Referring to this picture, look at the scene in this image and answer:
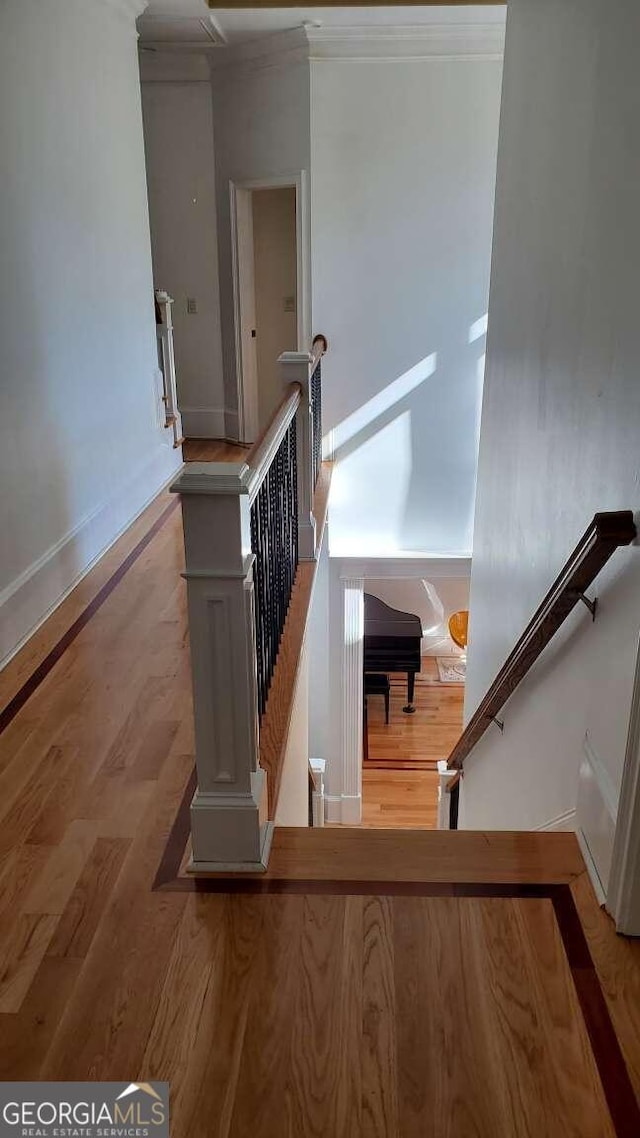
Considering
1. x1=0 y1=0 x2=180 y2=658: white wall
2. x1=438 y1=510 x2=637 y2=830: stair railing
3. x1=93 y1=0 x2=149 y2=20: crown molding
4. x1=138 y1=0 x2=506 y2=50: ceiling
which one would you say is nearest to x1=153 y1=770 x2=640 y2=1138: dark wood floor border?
x1=438 y1=510 x2=637 y2=830: stair railing

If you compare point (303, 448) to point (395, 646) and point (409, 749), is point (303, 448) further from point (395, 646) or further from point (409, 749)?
point (395, 646)

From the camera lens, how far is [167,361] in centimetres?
621

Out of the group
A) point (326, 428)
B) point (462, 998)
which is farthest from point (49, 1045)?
point (326, 428)

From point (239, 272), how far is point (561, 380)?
5000 millimetres

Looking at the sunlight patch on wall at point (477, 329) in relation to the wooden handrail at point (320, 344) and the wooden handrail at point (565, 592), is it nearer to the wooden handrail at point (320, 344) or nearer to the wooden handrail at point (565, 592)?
the wooden handrail at point (320, 344)

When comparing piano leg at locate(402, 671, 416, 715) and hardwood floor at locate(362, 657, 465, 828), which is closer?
hardwood floor at locate(362, 657, 465, 828)

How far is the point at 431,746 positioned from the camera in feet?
31.6

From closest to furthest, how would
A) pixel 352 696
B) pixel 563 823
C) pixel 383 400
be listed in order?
pixel 563 823 → pixel 383 400 → pixel 352 696

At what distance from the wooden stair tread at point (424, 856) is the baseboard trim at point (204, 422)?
18.2 feet

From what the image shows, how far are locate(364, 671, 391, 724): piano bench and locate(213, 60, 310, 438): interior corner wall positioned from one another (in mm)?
4747

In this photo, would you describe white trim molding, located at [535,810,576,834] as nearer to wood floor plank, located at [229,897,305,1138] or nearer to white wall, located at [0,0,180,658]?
wood floor plank, located at [229,897,305,1138]

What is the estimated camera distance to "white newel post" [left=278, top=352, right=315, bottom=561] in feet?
13.4

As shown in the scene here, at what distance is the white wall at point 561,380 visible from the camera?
2.04m

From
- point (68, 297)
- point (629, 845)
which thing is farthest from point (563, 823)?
point (68, 297)
